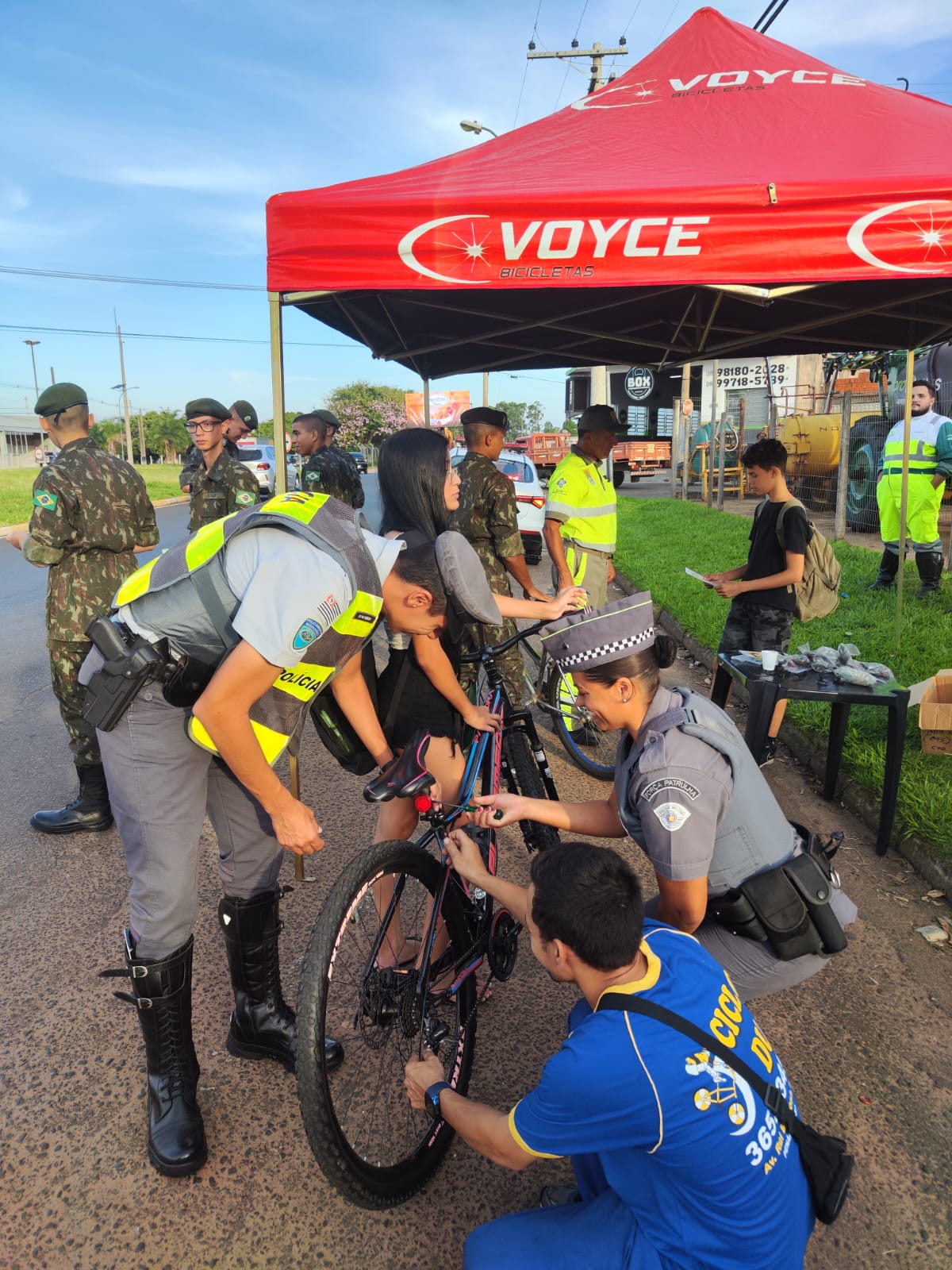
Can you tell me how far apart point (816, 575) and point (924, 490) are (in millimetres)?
4202

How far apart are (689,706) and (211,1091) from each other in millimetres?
1756

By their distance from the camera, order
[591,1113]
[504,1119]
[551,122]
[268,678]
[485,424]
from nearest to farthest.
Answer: [591,1113] < [504,1119] < [268,678] < [551,122] < [485,424]

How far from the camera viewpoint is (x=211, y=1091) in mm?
2385

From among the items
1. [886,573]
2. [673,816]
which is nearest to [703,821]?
[673,816]

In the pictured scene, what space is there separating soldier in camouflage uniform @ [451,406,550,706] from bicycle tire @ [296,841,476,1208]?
2.45 meters

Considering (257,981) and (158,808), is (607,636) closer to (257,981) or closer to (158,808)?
(158,808)

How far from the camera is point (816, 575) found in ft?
14.9

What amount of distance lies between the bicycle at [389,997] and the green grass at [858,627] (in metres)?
2.35

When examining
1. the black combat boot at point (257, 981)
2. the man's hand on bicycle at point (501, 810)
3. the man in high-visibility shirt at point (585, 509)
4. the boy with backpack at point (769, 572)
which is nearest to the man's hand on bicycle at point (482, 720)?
the man's hand on bicycle at point (501, 810)

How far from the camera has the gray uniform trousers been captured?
2.01 meters

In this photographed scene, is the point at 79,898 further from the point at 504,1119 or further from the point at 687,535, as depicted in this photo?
the point at 687,535

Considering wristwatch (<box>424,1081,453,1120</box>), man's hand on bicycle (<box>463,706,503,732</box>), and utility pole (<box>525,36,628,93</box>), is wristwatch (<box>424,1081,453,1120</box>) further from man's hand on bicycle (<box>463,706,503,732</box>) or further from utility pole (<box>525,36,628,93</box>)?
utility pole (<box>525,36,628,93</box>)

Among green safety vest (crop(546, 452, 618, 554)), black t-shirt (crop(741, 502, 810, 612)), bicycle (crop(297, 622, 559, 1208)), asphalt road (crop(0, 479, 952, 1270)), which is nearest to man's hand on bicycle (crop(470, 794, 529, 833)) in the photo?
bicycle (crop(297, 622, 559, 1208))

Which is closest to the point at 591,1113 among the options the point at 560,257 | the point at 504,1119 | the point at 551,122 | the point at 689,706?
the point at 504,1119
